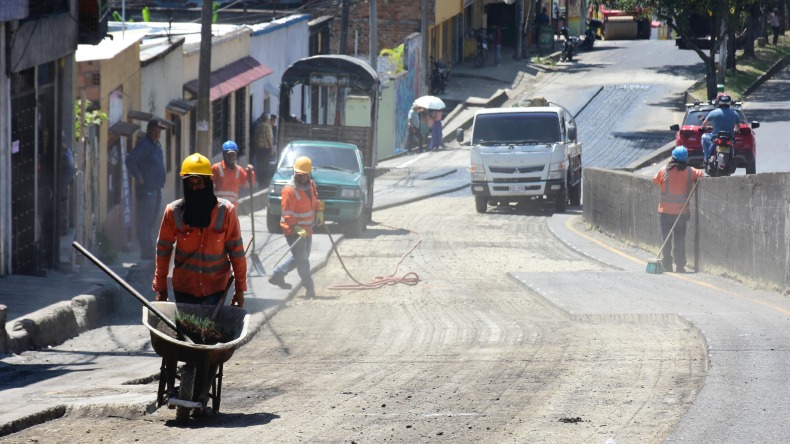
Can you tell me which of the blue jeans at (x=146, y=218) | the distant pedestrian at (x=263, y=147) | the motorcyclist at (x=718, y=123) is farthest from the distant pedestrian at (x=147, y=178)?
the motorcyclist at (x=718, y=123)

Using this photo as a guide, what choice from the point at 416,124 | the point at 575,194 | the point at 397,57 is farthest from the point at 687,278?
the point at 397,57

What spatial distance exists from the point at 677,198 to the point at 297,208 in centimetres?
608

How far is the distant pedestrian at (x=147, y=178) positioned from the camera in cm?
1797

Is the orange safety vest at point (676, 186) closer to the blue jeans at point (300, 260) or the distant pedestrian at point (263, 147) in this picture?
the blue jeans at point (300, 260)

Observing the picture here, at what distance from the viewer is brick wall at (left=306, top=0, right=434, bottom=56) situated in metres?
53.3

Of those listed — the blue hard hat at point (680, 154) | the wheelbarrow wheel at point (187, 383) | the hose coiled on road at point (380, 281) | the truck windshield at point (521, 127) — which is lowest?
the hose coiled on road at point (380, 281)

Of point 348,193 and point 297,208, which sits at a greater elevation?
point 297,208

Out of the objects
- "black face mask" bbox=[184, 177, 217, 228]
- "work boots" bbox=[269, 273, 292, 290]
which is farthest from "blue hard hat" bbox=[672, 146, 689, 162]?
"black face mask" bbox=[184, 177, 217, 228]

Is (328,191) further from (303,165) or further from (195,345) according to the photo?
(195,345)

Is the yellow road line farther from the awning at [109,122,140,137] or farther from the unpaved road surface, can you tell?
the awning at [109,122,140,137]

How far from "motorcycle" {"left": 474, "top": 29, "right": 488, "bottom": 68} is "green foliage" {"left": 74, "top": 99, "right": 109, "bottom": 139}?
43.3 m

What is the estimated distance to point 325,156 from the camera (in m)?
26.0

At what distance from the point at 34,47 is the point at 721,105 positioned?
746 inches

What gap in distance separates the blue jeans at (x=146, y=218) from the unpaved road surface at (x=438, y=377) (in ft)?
8.21
